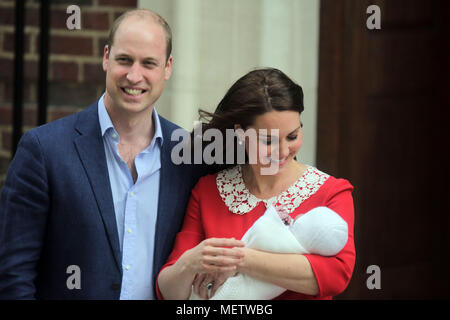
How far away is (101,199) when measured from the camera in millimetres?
1979

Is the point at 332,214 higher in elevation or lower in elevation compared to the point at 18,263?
higher

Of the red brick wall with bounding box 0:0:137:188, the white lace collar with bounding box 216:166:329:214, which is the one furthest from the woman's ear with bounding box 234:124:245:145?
the red brick wall with bounding box 0:0:137:188

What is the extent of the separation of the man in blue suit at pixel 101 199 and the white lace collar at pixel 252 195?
0.15 metres

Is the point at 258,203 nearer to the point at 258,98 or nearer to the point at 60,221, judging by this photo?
the point at 258,98

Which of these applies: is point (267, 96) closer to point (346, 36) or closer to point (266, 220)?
point (266, 220)

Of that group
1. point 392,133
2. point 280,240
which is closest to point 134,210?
point 280,240

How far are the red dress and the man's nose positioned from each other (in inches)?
14.8

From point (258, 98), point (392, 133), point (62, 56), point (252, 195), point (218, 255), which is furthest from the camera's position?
point (392, 133)

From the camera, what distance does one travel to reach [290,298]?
1.93 m

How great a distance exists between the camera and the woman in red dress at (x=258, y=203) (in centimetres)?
183

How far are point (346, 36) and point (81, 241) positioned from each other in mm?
1740

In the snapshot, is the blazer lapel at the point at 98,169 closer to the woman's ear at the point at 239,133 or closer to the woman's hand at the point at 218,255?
the woman's hand at the point at 218,255

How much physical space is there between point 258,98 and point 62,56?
1.34 meters

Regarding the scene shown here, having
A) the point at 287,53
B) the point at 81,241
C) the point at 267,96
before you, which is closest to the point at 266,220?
the point at 267,96
